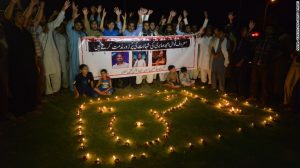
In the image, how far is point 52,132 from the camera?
679 centimetres

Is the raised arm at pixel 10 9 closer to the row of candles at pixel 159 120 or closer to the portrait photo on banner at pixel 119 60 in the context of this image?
the row of candles at pixel 159 120

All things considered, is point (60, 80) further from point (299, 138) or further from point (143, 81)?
point (299, 138)

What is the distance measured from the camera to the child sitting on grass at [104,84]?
386 inches

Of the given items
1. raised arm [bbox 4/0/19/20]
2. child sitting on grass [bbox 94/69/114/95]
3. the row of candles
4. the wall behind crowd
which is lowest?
the row of candles

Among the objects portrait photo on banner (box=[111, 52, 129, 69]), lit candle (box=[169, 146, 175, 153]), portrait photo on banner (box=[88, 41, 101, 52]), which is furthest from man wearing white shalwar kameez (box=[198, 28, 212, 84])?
lit candle (box=[169, 146, 175, 153])

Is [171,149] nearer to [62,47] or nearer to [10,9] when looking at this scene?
[10,9]

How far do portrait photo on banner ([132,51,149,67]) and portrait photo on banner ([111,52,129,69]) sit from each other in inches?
10.2

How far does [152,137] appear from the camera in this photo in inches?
262

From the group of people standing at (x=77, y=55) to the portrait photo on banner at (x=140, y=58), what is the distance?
0.53 metres

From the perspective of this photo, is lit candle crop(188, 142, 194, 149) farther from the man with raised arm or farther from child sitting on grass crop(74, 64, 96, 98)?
the man with raised arm

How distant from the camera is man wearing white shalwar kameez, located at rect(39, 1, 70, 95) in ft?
29.6

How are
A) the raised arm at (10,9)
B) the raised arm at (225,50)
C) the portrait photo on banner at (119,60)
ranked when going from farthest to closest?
the portrait photo on banner at (119,60) → the raised arm at (225,50) → the raised arm at (10,9)

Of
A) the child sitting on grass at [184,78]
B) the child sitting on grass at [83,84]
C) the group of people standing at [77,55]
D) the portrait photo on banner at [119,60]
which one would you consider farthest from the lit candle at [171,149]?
the child sitting on grass at [184,78]

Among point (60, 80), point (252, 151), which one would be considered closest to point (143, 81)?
point (60, 80)
